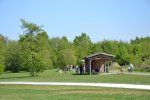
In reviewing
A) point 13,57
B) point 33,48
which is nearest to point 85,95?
point 33,48

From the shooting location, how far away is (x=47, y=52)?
5800cm

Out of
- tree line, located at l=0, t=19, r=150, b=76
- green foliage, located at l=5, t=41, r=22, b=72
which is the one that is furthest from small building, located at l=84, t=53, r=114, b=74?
green foliage, located at l=5, t=41, r=22, b=72

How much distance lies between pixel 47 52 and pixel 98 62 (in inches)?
303

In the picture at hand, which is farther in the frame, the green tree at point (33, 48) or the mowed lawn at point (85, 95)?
the green tree at point (33, 48)

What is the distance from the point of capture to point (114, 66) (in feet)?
194

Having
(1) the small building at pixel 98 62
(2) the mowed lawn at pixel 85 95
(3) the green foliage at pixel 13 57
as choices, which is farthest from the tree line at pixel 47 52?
(2) the mowed lawn at pixel 85 95

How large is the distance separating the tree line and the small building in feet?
19.6

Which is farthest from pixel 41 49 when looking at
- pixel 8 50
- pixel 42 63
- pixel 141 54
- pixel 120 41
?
pixel 120 41

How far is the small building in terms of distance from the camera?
185 feet

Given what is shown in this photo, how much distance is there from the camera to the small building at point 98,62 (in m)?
56.3

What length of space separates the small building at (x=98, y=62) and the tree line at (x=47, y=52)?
5963mm

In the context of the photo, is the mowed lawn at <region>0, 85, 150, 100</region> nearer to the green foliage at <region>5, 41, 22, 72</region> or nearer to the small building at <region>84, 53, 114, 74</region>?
the small building at <region>84, 53, 114, 74</region>

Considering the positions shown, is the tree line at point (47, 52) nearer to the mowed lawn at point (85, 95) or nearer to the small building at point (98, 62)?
the small building at point (98, 62)

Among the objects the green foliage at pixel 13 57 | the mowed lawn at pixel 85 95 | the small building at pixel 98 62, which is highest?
the green foliage at pixel 13 57
